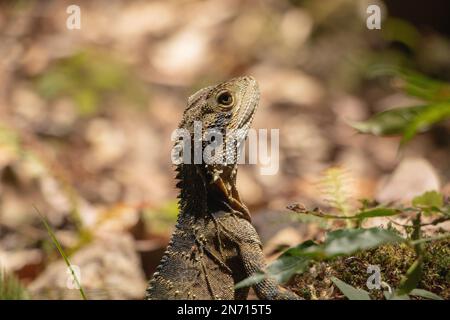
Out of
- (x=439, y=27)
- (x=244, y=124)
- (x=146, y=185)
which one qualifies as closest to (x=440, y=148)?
(x=439, y=27)

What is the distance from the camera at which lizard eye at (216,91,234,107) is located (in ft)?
16.9

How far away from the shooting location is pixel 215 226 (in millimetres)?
4820

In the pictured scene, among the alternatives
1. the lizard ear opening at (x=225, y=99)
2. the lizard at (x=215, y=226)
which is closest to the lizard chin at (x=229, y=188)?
the lizard at (x=215, y=226)

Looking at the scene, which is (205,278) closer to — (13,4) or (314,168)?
(314,168)

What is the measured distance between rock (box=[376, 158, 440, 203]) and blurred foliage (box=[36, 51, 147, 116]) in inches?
232

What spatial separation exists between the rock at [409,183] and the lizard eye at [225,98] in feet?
6.46

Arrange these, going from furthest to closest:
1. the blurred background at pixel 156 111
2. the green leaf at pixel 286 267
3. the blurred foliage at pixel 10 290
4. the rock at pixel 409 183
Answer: the blurred background at pixel 156 111 < the rock at pixel 409 183 < the blurred foliage at pixel 10 290 < the green leaf at pixel 286 267

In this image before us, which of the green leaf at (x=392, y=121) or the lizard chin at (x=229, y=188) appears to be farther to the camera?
the lizard chin at (x=229, y=188)

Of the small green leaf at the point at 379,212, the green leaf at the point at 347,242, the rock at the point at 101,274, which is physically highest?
the small green leaf at the point at 379,212

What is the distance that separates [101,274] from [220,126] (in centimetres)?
227

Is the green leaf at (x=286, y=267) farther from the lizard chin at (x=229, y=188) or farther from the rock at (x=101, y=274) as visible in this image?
the rock at (x=101, y=274)

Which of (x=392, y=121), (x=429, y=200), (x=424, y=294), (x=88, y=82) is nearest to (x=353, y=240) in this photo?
(x=424, y=294)

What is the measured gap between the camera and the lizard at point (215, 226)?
4.53m

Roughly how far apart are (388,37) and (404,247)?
9.34m
